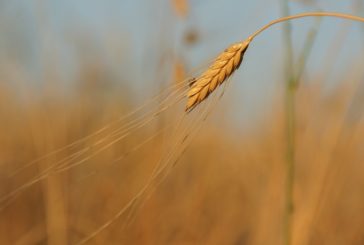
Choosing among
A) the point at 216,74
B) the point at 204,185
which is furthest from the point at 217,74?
the point at 204,185

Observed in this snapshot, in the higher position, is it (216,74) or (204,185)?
(216,74)

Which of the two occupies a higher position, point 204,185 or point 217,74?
point 217,74

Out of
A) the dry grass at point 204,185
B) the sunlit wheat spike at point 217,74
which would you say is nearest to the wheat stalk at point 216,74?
the sunlit wheat spike at point 217,74

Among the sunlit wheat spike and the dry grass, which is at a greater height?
the sunlit wheat spike

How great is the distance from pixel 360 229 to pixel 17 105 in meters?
1.01

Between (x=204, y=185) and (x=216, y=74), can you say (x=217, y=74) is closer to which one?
(x=216, y=74)

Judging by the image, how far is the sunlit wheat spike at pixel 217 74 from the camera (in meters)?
0.43

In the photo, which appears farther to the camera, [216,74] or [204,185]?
[204,185]

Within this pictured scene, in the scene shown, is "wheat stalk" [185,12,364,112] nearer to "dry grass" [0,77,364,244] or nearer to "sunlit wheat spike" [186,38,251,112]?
"sunlit wheat spike" [186,38,251,112]

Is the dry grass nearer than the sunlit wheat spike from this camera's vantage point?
No

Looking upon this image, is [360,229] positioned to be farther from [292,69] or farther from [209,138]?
[292,69]

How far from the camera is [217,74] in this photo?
0.44m

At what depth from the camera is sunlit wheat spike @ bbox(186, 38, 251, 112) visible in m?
0.43

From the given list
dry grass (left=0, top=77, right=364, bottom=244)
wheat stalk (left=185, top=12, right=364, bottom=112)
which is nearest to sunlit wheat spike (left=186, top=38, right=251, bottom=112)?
wheat stalk (left=185, top=12, right=364, bottom=112)
